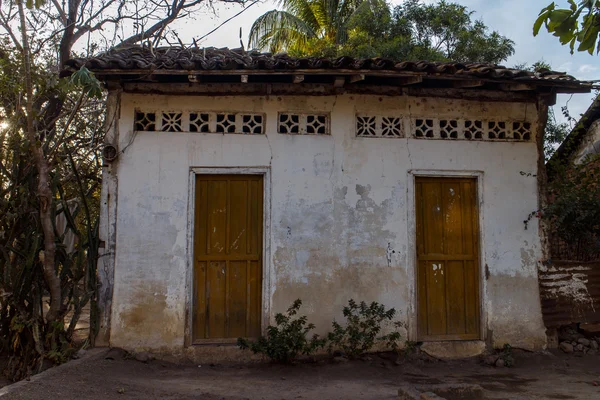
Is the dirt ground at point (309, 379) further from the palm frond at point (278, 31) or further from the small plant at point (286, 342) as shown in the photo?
the palm frond at point (278, 31)

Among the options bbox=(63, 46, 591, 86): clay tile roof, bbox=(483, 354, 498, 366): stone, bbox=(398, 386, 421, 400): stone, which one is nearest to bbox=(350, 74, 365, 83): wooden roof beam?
bbox=(63, 46, 591, 86): clay tile roof

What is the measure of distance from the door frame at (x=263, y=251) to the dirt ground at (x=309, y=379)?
49 cm

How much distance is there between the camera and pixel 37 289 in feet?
20.0

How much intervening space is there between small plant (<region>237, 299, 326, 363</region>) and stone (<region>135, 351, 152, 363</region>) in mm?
1033

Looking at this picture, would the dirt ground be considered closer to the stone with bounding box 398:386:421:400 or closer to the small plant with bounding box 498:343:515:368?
the small plant with bounding box 498:343:515:368

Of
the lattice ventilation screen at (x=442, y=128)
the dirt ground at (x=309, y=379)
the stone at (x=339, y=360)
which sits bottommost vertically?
the dirt ground at (x=309, y=379)

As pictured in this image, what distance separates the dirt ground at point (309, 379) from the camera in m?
4.64

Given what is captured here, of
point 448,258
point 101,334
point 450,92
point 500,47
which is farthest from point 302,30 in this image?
point 101,334

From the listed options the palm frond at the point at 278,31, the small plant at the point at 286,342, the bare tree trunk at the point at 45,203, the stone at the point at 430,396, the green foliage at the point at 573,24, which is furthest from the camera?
the palm frond at the point at 278,31

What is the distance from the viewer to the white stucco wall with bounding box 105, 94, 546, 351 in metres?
5.98

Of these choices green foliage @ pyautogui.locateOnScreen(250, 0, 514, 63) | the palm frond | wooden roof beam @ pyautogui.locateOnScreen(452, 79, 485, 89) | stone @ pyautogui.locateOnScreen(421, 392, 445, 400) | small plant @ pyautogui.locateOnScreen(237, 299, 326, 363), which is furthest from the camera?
the palm frond

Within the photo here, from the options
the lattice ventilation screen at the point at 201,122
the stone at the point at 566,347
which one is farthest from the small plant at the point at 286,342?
the stone at the point at 566,347

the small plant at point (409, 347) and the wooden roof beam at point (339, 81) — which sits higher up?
the wooden roof beam at point (339, 81)

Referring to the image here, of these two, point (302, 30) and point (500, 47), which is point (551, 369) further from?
point (302, 30)
